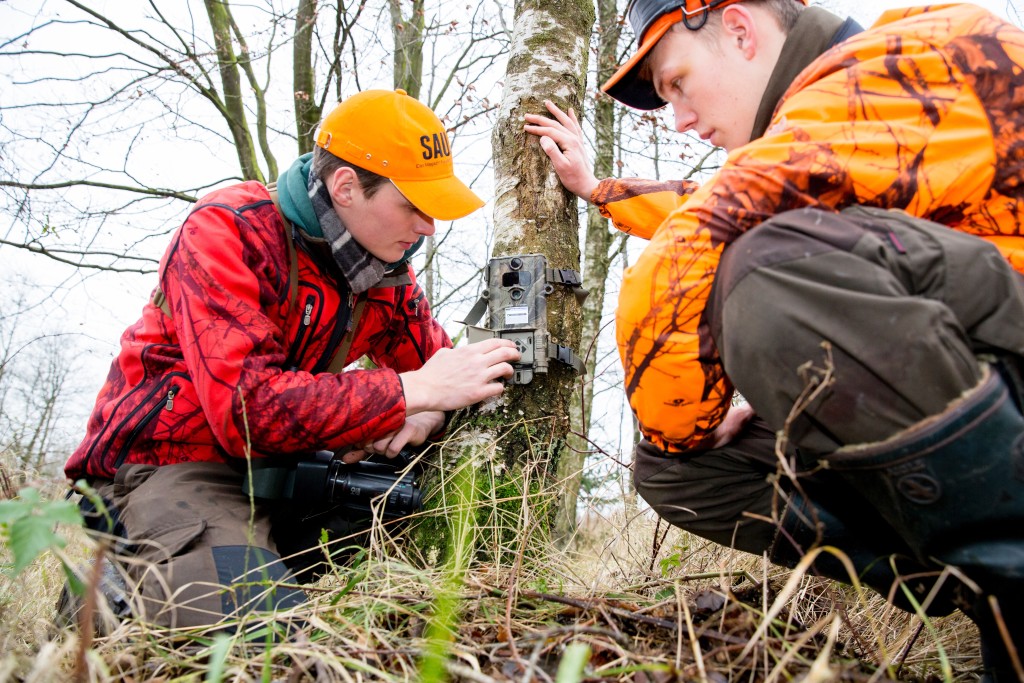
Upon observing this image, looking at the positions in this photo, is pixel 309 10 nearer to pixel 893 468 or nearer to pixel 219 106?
pixel 219 106

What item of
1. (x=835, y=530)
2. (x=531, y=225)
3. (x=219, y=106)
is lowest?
(x=835, y=530)

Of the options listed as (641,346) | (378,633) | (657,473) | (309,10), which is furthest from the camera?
(309,10)

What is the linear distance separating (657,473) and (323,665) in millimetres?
991

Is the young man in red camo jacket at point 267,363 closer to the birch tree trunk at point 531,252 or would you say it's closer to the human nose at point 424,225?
the human nose at point 424,225

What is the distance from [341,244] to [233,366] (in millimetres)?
627

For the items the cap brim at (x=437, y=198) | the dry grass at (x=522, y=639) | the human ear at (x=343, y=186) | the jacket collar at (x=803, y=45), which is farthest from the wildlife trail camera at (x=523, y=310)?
the jacket collar at (x=803, y=45)

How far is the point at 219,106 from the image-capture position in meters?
7.38

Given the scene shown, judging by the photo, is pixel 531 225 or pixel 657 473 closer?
pixel 657 473

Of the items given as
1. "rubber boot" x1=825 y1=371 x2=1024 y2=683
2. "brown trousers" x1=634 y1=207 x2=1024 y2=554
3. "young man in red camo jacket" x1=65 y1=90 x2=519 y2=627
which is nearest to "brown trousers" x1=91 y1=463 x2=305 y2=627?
"young man in red camo jacket" x1=65 y1=90 x2=519 y2=627

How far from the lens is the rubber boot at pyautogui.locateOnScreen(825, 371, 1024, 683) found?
1.20 m

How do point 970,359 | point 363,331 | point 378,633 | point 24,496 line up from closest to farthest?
1. point 24,496
2. point 970,359
3. point 378,633
4. point 363,331

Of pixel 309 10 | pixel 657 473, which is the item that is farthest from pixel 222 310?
pixel 309 10

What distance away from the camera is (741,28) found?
1.88 m

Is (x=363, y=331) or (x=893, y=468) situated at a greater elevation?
(x=363, y=331)
